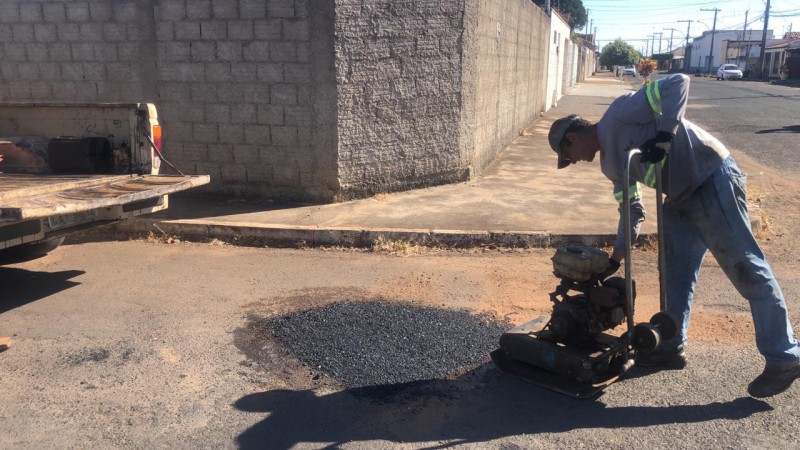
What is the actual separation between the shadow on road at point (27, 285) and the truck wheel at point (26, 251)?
18cm

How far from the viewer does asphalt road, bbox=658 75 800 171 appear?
512 inches

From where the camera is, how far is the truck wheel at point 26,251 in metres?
5.52

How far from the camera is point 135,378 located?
151 inches

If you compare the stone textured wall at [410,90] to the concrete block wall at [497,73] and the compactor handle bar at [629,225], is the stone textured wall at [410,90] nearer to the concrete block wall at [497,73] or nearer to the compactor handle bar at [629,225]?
the concrete block wall at [497,73]

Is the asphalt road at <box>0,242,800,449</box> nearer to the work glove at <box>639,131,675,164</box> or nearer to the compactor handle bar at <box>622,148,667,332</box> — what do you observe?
the compactor handle bar at <box>622,148,667,332</box>

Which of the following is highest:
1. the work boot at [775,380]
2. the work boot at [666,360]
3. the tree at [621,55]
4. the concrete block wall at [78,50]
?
the tree at [621,55]

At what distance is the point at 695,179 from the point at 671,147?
22 centimetres

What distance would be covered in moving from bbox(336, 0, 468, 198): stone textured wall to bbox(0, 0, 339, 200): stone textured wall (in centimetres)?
22

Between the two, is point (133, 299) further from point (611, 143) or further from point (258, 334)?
point (611, 143)

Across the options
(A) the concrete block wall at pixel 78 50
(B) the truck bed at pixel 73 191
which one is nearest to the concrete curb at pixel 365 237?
(B) the truck bed at pixel 73 191

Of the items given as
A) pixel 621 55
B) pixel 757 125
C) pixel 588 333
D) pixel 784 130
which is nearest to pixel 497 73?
pixel 588 333

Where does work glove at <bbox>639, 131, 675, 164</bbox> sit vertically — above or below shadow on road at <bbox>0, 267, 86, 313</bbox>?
above

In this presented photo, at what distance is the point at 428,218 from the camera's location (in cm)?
714

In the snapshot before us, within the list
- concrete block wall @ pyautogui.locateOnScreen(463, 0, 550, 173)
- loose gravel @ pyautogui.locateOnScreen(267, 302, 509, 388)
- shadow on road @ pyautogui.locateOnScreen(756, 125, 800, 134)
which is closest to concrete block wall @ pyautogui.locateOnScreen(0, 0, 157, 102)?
concrete block wall @ pyautogui.locateOnScreen(463, 0, 550, 173)
